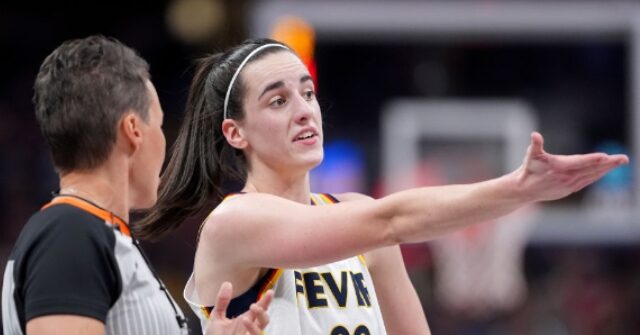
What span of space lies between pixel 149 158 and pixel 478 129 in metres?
7.77

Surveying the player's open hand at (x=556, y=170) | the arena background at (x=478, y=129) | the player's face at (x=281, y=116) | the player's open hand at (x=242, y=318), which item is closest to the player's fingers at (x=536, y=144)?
the player's open hand at (x=556, y=170)

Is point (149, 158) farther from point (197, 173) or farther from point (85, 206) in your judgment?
point (197, 173)

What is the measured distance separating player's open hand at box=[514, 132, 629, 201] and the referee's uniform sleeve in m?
1.01

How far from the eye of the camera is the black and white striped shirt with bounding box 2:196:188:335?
253cm

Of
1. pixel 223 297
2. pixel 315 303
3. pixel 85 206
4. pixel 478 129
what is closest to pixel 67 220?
pixel 85 206

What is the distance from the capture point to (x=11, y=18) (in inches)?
533

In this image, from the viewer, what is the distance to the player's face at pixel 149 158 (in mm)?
2877

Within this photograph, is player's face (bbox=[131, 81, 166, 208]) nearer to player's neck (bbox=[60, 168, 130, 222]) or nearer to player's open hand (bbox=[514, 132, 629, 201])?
player's neck (bbox=[60, 168, 130, 222])

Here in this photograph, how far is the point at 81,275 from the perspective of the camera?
8.38ft

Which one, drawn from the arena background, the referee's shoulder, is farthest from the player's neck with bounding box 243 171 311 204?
the arena background

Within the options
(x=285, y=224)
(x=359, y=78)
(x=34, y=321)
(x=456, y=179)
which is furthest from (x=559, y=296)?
(x=34, y=321)

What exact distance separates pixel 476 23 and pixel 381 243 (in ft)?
23.0

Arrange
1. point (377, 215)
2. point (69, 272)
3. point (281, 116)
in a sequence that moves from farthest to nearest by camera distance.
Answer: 1. point (281, 116)
2. point (377, 215)
3. point (69, 272)

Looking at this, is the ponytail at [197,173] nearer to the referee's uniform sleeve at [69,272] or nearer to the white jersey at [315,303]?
the white jersey at [315,303]
